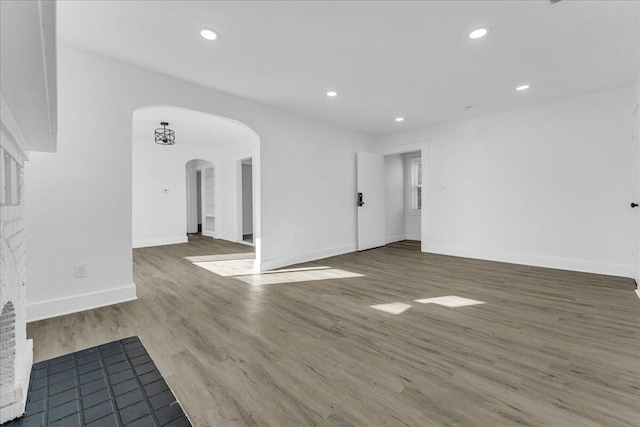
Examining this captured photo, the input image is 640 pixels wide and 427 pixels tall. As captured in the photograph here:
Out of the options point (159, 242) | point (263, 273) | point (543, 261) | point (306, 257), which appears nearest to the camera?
point (263, 273)

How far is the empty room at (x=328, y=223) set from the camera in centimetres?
143

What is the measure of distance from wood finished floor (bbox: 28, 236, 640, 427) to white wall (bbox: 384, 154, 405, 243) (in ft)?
11.5

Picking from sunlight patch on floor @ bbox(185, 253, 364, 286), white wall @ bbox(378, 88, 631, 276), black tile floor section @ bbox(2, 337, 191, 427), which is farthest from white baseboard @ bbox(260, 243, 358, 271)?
black tile floor section @ bbox(2, 337, 191, 427)

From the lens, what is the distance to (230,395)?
1504mm

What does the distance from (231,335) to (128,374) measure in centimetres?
68

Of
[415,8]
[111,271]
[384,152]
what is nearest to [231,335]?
[111,271]

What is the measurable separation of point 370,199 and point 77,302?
4.97 m

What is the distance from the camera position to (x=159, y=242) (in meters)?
6.92

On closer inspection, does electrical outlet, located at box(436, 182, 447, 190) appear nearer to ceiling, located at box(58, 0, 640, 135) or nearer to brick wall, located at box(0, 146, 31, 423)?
ceiling, located at box(58, 0, 640, 135)

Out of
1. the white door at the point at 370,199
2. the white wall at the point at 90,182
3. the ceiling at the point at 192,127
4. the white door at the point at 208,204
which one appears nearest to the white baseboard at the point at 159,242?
the white door at the point at 208,204

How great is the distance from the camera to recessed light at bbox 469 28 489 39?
242cm

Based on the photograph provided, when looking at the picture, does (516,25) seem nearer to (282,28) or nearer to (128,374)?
(282,28)

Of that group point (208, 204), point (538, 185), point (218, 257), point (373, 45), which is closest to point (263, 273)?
point (218, 257)

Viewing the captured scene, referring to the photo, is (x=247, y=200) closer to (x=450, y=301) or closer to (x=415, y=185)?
(x=415, y=185)
